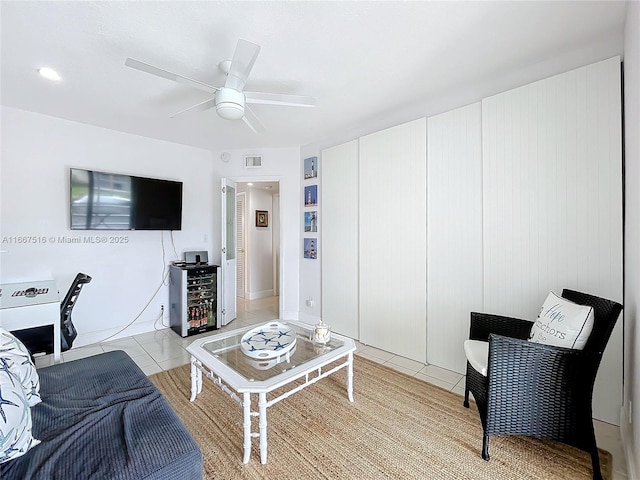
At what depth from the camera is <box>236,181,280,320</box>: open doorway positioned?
561cm

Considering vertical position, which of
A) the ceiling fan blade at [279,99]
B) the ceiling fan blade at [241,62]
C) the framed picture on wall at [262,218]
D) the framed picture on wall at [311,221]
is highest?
the ceiling fan blade at [241,62]

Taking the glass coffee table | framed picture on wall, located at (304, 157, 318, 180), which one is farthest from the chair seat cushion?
framed picture on wall, located at (304, 157, 318, 180)

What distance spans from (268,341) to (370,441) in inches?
37.3

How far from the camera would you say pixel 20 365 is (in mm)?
1394

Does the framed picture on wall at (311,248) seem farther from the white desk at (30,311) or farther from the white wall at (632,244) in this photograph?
the white wall at (632,244)

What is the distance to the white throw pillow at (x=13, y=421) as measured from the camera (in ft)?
3.35

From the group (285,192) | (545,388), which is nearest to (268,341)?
(545,388)

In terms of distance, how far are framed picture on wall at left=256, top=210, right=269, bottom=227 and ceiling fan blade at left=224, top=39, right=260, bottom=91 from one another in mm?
3872

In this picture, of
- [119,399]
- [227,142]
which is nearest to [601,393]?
[119,399]

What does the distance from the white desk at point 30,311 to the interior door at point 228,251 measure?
182cm

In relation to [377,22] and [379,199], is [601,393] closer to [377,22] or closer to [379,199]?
[379,199]

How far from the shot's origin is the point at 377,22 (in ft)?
5.58

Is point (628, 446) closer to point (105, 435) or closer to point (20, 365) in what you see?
point (105, 435)

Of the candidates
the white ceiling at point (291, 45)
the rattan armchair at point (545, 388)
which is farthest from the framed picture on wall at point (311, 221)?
the rattan armchair at point (545, 388)
